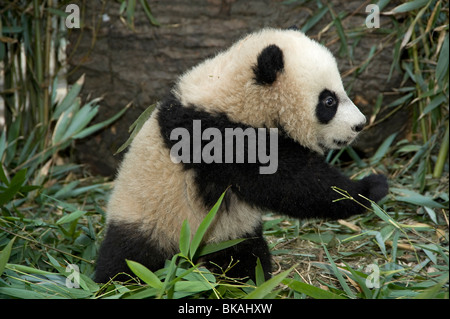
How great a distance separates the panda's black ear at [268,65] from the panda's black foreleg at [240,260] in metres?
0.78

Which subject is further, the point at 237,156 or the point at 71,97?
the point at 71,97

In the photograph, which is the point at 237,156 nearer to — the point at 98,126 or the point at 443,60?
the point at 443,60

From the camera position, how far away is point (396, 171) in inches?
165

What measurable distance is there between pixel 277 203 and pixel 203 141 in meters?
0.43

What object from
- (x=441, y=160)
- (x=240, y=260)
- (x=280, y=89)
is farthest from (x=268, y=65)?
(x=441, y=160)

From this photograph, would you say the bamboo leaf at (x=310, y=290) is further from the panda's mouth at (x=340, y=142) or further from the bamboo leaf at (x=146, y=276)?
the panda's mouth at (x=340, y=142)

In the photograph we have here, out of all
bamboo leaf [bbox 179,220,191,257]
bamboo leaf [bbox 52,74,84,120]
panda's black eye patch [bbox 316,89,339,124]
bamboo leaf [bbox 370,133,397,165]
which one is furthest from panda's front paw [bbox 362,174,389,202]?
bamboo leaf [bbox 52,74,84,120]

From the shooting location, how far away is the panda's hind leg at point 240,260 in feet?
8.97

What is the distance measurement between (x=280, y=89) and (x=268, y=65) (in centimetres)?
13

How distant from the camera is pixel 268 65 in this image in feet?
8.30

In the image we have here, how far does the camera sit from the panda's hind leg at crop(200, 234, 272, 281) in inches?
108

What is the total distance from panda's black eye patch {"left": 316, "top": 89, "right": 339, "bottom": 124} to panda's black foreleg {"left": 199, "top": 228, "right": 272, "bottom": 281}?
0.68 metres

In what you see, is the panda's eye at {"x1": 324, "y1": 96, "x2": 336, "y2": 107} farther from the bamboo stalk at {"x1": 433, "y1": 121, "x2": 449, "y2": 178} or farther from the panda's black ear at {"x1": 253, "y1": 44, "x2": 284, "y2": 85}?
the bamboo stalk at {"x1": 433, "y1": 121, "x2": 449, "y2": 178}

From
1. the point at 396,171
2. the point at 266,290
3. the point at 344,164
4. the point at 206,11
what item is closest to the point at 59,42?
the point at 206,11
